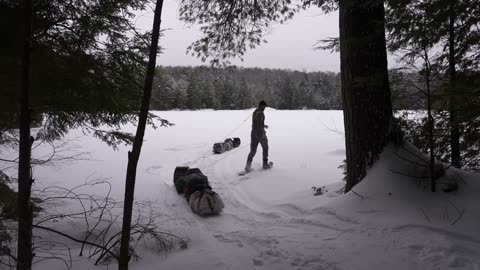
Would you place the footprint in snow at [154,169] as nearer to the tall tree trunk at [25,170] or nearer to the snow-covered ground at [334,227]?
the snow-covered ground at [334,227]

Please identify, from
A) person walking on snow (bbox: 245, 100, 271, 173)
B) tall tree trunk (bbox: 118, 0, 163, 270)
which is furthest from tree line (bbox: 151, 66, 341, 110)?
tall tree trunk (bbox: 118, 0, 163, 270)

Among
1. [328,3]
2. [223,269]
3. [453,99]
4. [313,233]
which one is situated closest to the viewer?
[223,269]

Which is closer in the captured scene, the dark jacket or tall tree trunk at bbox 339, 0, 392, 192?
tall tree trunk at bbox 339, 0, 392, 192

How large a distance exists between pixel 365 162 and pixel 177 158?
778cm

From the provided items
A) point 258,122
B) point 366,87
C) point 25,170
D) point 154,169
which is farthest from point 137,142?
point 154,169

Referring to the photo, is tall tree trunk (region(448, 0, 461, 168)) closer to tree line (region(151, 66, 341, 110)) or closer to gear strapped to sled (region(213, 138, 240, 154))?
gear strapped to sled (region(213, 138, 240, 154))

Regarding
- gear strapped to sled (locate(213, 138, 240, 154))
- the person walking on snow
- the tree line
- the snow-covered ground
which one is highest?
the tree line

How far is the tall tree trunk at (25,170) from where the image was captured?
93.5 inches

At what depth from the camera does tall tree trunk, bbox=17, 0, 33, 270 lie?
238cm

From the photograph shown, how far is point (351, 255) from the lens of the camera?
122 inches

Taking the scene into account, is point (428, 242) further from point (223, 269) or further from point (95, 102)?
point (95, 102)

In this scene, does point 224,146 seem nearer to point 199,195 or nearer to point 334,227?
point 199,195

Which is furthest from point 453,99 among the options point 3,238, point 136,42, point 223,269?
point 3,238

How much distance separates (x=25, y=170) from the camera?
2.46 metres
